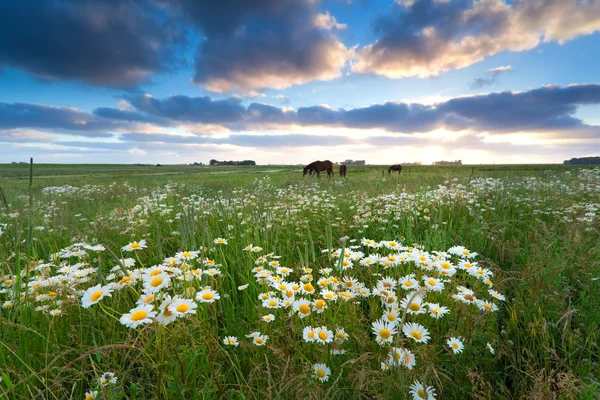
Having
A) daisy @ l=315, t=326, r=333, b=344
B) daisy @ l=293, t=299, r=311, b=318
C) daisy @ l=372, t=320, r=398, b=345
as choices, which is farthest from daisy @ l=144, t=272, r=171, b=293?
daisy @ l=372, t=320, r=398, b=345

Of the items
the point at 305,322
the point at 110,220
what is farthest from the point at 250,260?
the point at 110,220

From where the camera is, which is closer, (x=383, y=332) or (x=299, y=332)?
(x=383, y=332)

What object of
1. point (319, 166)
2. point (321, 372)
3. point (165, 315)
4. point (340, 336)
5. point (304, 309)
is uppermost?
point (319, 166)

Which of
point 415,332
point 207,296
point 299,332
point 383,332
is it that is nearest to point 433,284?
point 415,332

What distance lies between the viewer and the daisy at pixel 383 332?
203 cm

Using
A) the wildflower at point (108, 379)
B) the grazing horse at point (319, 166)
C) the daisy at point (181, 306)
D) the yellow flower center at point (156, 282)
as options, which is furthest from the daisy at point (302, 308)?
the grazing horse at point (319, 166)

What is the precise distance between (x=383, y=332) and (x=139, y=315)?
161cm

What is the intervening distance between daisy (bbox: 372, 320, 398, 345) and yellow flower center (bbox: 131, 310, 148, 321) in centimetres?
151

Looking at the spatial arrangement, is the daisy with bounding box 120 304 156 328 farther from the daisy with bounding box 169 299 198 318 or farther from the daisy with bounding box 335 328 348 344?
the daisy with bounding box 335 328 348 344

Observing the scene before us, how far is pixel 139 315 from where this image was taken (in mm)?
1696

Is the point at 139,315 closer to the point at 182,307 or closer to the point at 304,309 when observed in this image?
the point at 182,307

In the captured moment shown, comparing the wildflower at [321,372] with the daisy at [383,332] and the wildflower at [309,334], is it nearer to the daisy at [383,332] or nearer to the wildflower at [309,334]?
the wildflower at [309,334]

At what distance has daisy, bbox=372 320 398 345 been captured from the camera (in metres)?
2.03

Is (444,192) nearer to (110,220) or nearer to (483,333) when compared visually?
(483,333)
